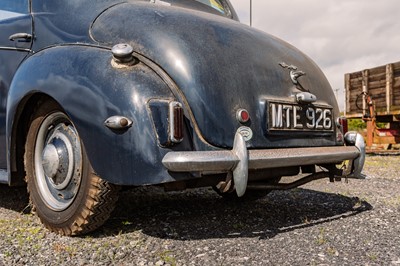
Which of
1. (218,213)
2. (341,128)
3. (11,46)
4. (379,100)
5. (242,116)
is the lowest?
(218,213)

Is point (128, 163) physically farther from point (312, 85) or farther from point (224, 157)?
point (312, 85)

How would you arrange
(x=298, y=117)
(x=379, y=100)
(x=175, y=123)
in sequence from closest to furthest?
(x=175, y=123) < (x=298, y=117) < (x=379, y=100)

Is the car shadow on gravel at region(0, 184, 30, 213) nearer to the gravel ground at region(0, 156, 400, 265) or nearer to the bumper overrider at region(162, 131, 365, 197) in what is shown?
the gravel ground at region(0, 156, 400, 265)

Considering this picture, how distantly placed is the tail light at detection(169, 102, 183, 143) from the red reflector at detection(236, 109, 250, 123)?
0.41 metres

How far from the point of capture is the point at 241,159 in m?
2.41

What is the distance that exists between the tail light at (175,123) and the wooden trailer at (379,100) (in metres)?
8.85

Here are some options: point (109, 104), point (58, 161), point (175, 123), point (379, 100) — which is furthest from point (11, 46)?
point (379, 100)

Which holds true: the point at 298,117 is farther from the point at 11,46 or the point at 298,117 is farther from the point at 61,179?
the point at 11,46

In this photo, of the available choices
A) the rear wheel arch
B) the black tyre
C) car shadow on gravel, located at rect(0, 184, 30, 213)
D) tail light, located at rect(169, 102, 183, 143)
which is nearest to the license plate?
tail light, located at rect(169, 102, 183, 143)

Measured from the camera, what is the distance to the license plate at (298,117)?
9.24 ft

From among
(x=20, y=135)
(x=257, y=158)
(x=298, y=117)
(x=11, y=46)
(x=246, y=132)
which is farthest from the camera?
(x=11, y=46)

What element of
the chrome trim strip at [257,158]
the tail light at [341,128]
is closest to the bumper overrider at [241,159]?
the chrome trim strip at [257,158]

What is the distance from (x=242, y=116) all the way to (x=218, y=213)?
1.07m

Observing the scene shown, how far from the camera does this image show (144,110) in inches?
93.7
